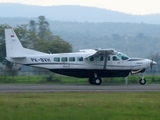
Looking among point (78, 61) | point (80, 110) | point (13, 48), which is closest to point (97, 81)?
point (78, 61)

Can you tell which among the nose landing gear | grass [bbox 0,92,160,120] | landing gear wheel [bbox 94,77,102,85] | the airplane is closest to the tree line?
the airplane

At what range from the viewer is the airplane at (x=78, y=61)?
46.8m

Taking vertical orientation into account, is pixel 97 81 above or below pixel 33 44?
below

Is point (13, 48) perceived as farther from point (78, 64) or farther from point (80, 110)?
point (80, 110)

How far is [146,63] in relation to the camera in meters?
47.6

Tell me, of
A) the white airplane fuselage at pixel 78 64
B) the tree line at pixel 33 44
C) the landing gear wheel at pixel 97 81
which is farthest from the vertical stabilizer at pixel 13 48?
the tree line at pixel 33 44

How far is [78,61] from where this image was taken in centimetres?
4706

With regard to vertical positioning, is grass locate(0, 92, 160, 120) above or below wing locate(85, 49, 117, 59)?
below

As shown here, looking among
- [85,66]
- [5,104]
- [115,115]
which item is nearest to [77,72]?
[85,66]

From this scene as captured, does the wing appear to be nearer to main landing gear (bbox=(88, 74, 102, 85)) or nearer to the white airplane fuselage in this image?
the white airplane fuselage

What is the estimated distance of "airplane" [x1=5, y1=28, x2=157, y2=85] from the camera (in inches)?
1841

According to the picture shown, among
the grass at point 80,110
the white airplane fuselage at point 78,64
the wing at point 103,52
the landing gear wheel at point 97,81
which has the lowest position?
the landing gear wheel at point 97,81

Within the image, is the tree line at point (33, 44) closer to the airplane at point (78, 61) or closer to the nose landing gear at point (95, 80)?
the airplane at point (78, 61)

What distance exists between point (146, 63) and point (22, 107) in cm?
2546
